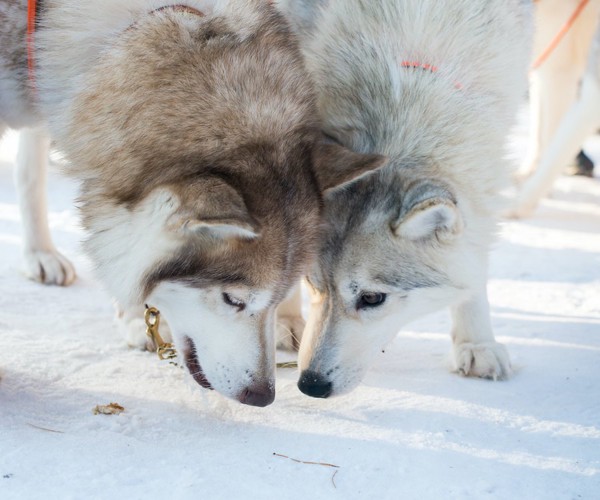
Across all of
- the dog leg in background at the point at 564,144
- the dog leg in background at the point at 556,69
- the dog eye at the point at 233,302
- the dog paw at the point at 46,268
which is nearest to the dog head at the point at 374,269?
the dog eye at the point at 233,302

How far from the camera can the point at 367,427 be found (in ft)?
9.34

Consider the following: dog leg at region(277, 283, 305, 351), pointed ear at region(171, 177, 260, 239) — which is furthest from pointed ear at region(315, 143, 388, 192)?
dog leg at region(277, 283, 305, 351)

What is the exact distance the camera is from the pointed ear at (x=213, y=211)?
2164mm

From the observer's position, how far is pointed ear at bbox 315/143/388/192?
8.18 ft

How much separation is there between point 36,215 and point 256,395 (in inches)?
77.2

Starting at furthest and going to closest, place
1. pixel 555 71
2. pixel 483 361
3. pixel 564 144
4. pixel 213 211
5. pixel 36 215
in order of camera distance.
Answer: pixel 555 71 < pixel 564 144 < pixel 36 215 < pixel 483 361 < pixel 213 211

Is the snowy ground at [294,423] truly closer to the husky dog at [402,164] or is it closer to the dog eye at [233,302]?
the husky dog at [402,164]

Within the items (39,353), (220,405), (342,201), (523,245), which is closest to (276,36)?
(342,201)

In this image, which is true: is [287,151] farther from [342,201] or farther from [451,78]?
[451,78]

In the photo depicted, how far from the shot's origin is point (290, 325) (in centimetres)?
355

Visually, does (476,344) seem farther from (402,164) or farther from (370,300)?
(402,164)

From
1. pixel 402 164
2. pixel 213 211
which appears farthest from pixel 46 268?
pixel 213 211

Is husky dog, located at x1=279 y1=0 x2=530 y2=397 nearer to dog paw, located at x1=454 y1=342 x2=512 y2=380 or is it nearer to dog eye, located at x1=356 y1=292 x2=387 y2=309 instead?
dog eye, located at x1=356 y1=292 x2=387 y2=309

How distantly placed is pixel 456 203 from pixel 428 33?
67cm
